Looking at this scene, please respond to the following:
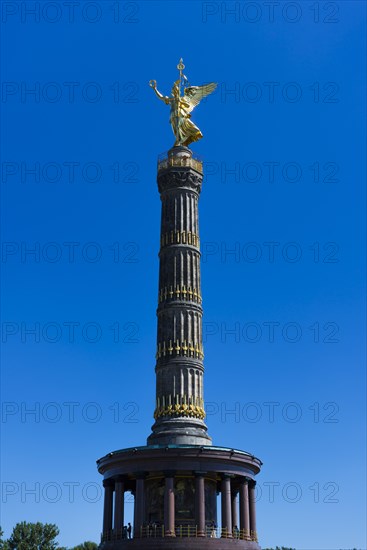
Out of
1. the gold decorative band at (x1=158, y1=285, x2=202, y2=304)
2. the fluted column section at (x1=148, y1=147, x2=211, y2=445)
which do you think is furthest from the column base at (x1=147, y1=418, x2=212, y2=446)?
the gold decorative band at (x1=158, y1=285, x2=202, y2=304)

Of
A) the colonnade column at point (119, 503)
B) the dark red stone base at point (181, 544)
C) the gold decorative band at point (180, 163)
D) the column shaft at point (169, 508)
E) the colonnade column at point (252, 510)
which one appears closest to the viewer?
the dark red stone base at point (181, 544)

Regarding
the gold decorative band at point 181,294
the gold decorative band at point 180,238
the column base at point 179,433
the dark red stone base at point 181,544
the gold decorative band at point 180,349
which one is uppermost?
the gold decorative band at point 180,238

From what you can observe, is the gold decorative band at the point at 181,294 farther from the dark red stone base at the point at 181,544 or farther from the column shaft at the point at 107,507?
the dark red stone base at the point at 181,544

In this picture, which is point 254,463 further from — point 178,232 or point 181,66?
point 181,66

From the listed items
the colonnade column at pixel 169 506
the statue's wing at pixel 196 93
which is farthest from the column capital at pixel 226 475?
the statue's wing at pixel 196 93

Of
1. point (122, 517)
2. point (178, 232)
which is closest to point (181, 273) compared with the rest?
point (178, 232)

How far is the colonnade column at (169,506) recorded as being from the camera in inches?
1785

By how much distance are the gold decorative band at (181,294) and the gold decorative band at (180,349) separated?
3.55 metres

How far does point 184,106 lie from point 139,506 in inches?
1329

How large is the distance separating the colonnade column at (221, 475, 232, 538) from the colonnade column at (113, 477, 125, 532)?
693cm

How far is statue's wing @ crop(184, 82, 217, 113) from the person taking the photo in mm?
63281

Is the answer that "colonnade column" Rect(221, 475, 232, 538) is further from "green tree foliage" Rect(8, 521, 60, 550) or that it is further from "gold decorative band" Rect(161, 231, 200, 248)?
"green tree foliage" Rect(8, 521, 60, 550)

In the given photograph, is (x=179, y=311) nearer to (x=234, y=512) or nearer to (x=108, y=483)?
(x=108, y=483)

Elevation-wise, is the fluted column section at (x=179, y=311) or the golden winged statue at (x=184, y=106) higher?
the golden winged statue at (x=184, y=106)
